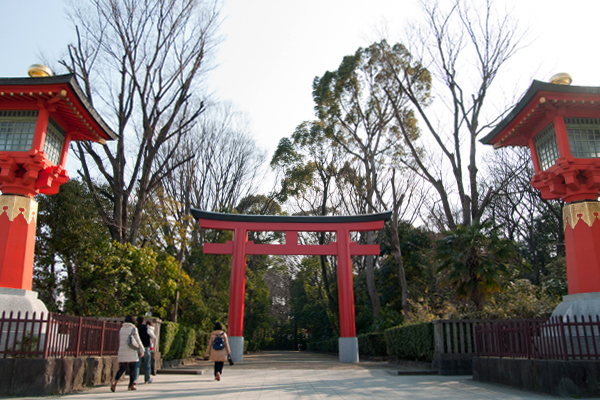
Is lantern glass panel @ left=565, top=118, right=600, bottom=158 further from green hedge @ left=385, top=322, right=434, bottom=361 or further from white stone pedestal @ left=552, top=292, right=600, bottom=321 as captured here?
green hedge @ left=385, top=322, right=434, bottom=361

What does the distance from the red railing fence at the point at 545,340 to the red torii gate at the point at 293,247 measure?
901 centimetres

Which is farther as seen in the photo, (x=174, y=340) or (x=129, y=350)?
(x=174, y=340)

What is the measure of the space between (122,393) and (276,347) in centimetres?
4281

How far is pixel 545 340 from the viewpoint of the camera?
6988 mm

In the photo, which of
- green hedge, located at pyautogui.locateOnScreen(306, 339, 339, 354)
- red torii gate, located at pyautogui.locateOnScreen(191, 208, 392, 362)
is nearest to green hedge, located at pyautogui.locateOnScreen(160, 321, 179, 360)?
red torii gate, located at pyautogui.locateOnScreen(191, 208, 392, 362)

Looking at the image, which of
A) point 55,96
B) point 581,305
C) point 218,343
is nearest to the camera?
point 581,305

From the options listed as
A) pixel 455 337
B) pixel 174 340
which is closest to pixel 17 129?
pixel 174 340

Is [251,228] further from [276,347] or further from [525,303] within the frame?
[276,347]

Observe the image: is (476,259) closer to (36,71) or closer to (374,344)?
(374,344)

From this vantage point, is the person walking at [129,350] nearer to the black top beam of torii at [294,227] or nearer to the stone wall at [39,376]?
the stone wall at [39,376]

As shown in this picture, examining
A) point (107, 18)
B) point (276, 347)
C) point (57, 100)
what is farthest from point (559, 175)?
point (276, 347)

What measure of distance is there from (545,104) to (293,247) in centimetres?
1112

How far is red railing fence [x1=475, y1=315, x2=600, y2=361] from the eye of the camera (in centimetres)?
650

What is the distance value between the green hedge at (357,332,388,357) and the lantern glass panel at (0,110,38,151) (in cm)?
1657
